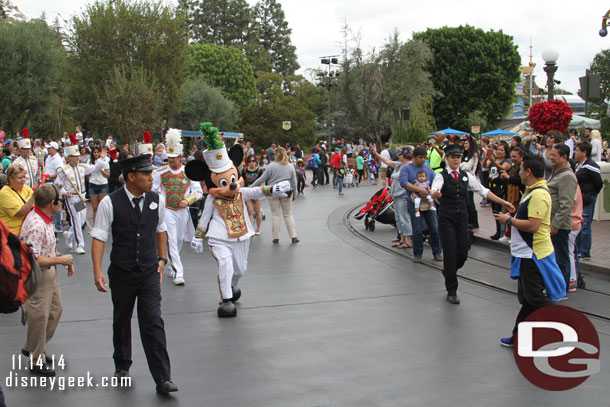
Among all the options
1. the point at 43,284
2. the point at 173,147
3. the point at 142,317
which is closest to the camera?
the point at 142,317

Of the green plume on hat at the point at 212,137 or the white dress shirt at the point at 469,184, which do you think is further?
the white dress shirt at the point at 469,184

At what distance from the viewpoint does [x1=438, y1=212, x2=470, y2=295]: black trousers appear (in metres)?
7.23

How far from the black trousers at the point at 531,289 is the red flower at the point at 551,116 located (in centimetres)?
589

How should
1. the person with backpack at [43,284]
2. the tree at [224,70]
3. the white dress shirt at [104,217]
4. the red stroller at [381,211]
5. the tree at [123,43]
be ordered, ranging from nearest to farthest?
the white dress shirt at [104,217] → the person with backpack at [43,284] → the red stroller at [381,211] → the tree at [123,43] → the tree at [224,70]

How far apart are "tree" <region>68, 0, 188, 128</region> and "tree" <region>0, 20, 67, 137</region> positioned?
4.57 feet

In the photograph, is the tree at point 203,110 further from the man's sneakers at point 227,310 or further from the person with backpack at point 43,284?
the person with backpack at point 43,284

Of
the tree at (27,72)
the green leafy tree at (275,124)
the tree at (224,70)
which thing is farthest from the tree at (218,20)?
the tree at (27,72)

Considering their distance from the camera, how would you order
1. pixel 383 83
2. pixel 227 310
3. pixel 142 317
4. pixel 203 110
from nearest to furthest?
pixel 142 317 < pixel 227 310 < pixel 383 83 < pixel 203 110

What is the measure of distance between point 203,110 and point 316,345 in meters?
48.4

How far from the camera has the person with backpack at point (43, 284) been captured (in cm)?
506

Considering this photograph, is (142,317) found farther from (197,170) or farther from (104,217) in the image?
(197,170)

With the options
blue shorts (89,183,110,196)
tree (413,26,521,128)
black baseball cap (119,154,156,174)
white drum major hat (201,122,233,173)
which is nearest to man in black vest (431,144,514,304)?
white drum major hat (201,122,233,173)

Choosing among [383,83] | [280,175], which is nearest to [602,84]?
[383,83]

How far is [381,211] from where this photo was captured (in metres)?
12.8
